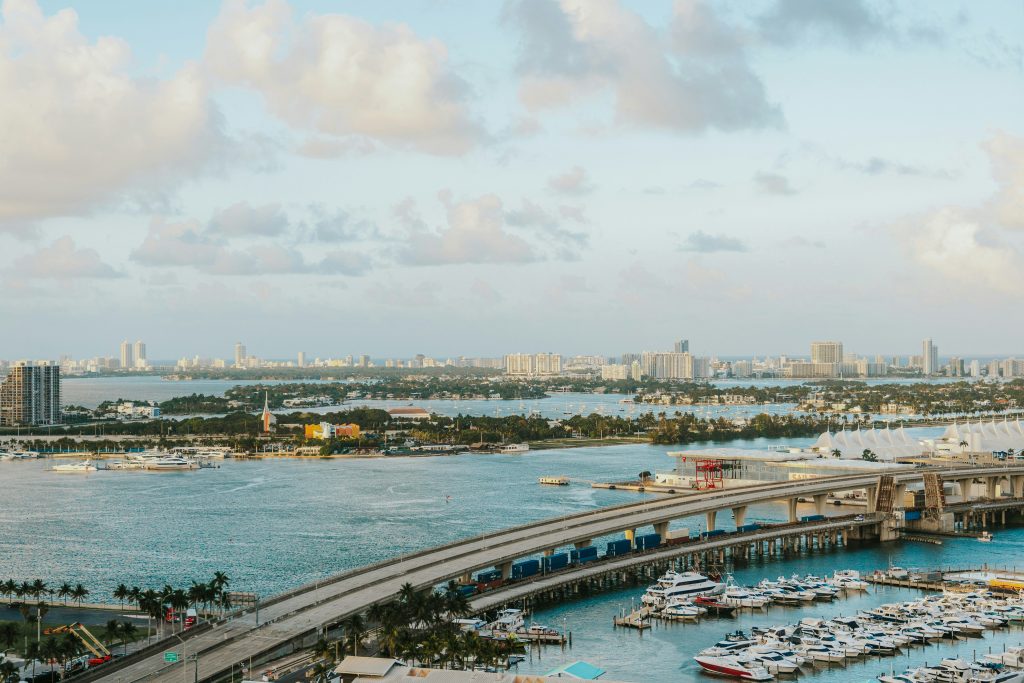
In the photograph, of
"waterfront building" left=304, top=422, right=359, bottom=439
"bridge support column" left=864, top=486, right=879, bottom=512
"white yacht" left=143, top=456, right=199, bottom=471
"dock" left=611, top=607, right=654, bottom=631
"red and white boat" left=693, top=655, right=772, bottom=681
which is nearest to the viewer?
"red and white boat" left=693, top=655, right=772, bottom=681

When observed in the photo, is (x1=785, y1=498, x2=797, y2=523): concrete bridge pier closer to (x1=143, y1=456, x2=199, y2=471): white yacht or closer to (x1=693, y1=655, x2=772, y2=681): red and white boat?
(x1=693, y1=655, x2=772, y2=681): red and white boat

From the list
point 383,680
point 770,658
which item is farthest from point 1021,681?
point 383,680

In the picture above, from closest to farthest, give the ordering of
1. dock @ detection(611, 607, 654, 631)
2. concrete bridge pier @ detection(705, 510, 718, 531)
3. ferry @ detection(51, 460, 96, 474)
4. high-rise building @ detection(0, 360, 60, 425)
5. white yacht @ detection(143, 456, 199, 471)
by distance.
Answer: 1. dock @ detection(611, 607, 654, 631)
2. concrete bridge pier @ detection(705, 510, 718, 531)
3. ferry @ detection(51, 460, 96, 474)
4. white yacht @ detection(143, 456, 199, 471)
5. high-rise building @ detection(0, 360, 60, 425)

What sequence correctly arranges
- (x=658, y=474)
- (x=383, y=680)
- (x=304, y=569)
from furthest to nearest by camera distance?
(x=658, y=474)
(x=304, y=569)
(x=383, y=680)

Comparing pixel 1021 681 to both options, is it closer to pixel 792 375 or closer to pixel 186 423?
pixel 186 423

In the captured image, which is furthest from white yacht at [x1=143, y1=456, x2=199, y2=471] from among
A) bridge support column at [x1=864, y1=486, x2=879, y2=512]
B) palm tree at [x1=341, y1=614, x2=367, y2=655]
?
palm tree at [x1=341, y1=614, x2=367, y2=655]

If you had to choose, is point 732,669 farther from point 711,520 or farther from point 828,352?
point 828,352

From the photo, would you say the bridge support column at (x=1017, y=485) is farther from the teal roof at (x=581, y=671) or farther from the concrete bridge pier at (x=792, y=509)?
the teal roof at (x=581, y=671)
